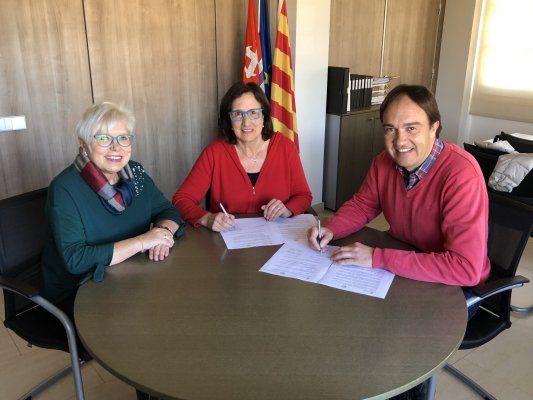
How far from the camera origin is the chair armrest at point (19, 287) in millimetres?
1475

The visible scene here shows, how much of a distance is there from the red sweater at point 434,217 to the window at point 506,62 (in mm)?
3855

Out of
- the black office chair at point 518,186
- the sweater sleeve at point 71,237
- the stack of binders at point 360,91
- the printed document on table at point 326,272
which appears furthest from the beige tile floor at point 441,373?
the stack of binders at point 360,91

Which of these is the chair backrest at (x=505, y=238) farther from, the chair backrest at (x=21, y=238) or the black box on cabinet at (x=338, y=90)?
the black box on cabinet at (x=338, y=90)

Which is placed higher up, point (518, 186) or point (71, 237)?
point (71, 237)

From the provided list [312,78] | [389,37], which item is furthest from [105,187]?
[389,37]

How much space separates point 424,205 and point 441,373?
3.27ft

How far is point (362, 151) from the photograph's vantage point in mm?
4301

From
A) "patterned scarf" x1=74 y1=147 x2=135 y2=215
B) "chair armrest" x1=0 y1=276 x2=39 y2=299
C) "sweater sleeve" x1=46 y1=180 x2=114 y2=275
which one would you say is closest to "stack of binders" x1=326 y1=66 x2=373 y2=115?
"patterned scarf" x1=74 y1=147 x2=135 y2=215

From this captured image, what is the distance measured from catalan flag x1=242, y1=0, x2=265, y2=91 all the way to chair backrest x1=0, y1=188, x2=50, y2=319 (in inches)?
82.3

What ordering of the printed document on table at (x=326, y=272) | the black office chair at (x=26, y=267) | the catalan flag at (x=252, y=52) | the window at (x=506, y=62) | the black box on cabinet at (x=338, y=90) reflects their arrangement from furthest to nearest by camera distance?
the window at (x=506, y=62), the black box on cabinet at (x=338, y=90), the catalan flag at (x=252, y=52), the black office chair at (x=26, y=267), the printed document on table at (x=326, y=272)

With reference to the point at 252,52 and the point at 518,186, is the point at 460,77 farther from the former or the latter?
the point at 252,52

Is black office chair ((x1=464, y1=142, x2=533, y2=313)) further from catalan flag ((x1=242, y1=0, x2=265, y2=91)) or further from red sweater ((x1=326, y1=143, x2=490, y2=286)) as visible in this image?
catalan flag ((x1=242, y1=0, x2=265, y2=91))

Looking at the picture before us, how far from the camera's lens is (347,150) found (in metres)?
4.19

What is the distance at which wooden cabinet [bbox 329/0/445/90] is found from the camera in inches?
175
